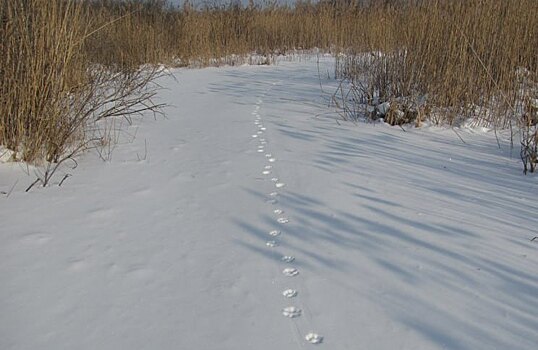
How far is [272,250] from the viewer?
70.0 inches

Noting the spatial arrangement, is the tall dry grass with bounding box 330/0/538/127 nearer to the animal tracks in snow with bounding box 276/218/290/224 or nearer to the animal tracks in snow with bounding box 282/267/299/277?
the animal tracks in snow with bounding box 276/218/290/224

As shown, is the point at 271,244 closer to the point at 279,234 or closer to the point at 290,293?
the point at 279,234

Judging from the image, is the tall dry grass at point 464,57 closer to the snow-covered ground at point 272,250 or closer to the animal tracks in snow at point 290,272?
the snow-covered ground at point 272,250

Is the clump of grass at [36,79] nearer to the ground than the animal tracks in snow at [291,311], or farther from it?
farther from it

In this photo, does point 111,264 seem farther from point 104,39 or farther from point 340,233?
point 104,39

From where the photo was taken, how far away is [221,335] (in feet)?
4.18

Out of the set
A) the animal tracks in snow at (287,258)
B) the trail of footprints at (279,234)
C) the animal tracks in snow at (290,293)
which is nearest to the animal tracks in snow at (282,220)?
the trail of footprints at (279,234)

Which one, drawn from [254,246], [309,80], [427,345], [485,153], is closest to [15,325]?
[254,246]

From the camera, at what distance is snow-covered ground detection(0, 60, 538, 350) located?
4.27 ft

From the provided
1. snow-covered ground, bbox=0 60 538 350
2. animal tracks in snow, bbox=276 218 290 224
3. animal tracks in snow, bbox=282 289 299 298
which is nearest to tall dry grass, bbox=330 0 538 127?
snow-covered ground, bbox=0 60 538 350

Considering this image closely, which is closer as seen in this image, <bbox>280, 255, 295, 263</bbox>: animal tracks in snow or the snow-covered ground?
the snow-covered ground

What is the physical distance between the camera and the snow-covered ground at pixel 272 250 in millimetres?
1302

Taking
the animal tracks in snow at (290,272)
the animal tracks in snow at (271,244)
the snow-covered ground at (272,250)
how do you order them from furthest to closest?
the animal tracks in snow at (271,244), the animal tracks in snow at (290,272), the snow-covered ground at (272,250)

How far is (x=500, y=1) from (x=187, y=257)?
3.96 meters
